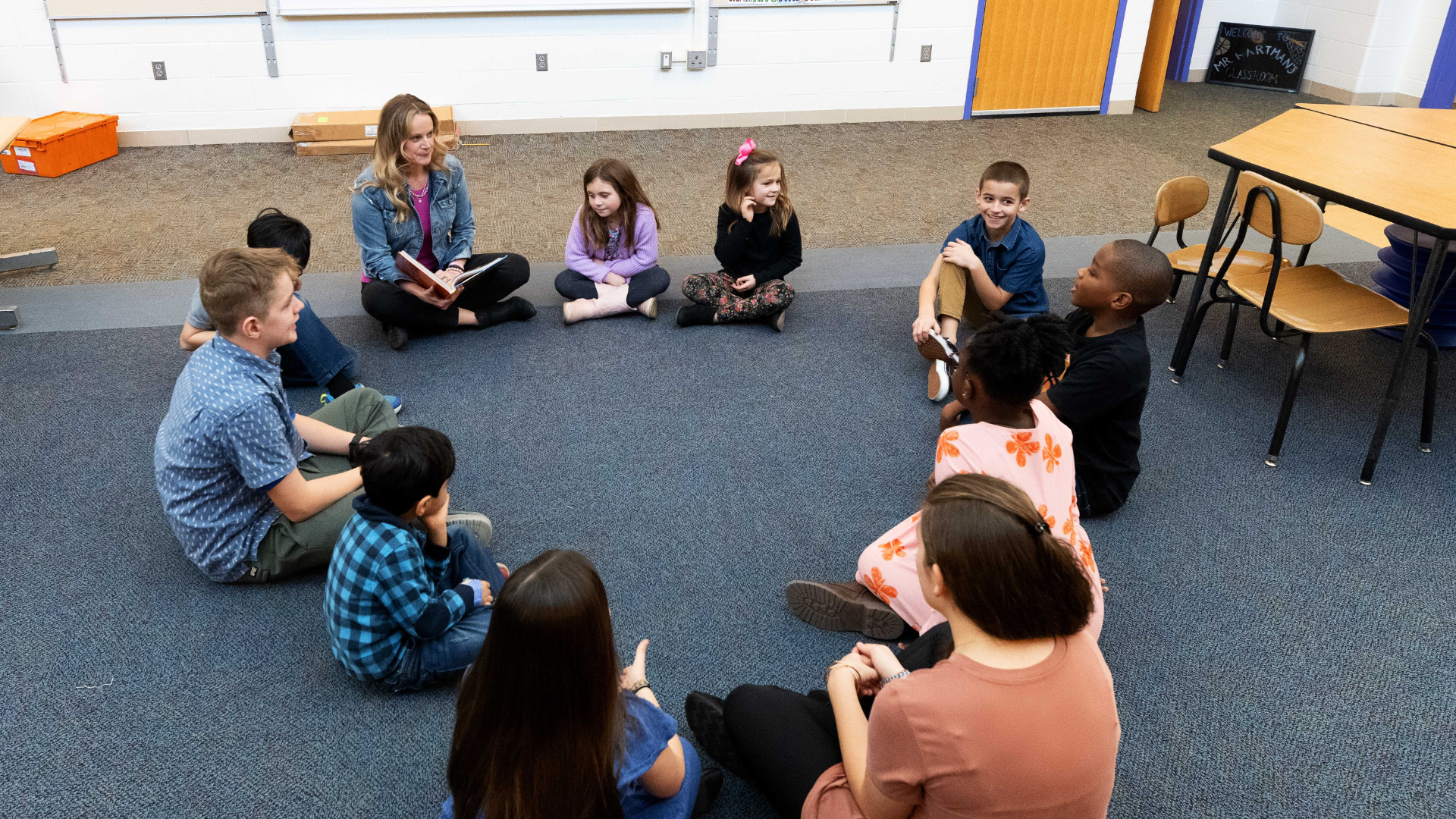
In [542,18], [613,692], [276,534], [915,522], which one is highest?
[542,18]

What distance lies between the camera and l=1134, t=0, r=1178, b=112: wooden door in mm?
6109

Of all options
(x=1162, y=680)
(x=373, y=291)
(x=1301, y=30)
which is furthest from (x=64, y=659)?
(x=1301, y=30)

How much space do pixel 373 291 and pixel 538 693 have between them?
7.67 ft

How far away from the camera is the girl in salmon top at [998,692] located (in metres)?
1.10

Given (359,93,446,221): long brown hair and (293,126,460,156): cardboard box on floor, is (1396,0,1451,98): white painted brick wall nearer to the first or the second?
→ (293,126,460,156): cardboard box on floor

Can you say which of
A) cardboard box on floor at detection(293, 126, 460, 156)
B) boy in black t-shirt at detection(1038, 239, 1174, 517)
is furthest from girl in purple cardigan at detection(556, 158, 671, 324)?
cardboard box on floor at detection(293, 126, 460, 156)

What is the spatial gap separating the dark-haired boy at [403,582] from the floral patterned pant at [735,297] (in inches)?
67.2

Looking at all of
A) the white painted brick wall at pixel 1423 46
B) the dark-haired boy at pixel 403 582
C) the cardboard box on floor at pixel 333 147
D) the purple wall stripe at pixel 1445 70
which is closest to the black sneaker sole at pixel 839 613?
the dark-haired boy at pixel 403 582

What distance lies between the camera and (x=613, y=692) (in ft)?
4.04

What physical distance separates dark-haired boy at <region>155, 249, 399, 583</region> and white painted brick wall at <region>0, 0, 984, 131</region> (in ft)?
12.3

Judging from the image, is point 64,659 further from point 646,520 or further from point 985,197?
point 985,197

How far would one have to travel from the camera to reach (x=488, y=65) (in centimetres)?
549

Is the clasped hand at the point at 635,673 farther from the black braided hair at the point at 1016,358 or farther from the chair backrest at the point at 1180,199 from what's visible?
the chair backrest at the point at 1180,199

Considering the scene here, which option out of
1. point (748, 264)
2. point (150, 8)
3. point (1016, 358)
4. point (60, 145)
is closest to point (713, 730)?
point (1016, 358)
